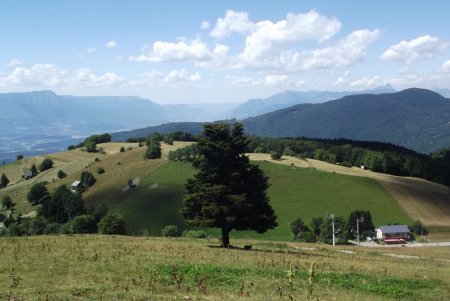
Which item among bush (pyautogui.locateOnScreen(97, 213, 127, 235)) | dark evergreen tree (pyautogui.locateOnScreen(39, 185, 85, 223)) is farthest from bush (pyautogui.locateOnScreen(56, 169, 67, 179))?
bush (pyautogui.locateOnScreen(97, 213, 127, 235))

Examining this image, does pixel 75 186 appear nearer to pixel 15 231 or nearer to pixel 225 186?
pixel 15 231

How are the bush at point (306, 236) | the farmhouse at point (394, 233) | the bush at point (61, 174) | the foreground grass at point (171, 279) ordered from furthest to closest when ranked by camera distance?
the bush at point (61, 174), the farmhouse at point (394, 233), the bush at point (306, 236), the foreground grass at point (171, 279)

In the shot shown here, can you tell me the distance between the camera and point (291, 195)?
132 meters

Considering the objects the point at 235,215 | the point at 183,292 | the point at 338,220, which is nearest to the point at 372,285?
the point at 183,292

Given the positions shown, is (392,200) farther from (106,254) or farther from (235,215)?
(106,254)

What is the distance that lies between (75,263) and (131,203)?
112311 mm

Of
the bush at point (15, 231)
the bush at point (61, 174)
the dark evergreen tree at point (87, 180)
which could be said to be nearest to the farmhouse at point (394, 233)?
the bush at point (15, 231)

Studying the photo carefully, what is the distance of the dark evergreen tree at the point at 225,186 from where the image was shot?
35812 millimetres

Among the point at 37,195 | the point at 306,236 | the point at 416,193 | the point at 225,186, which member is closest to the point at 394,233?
the point at 416,193

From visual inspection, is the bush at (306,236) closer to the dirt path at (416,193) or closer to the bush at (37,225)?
the dirt path at (416,193)

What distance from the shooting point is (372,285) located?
20.4m

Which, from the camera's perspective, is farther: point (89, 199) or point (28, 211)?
point (28, 211)

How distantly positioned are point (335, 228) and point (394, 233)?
1542cm

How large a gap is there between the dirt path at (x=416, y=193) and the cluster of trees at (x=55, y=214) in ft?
218
